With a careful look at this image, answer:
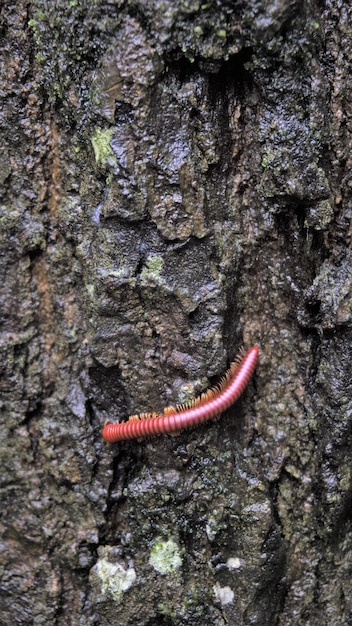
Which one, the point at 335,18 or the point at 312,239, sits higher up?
the point at 335,18

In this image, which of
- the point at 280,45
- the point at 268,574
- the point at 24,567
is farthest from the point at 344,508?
the point at 280,45

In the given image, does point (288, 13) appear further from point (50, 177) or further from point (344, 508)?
point (344, 508)

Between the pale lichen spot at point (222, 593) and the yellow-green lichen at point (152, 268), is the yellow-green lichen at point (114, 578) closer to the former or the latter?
the pale lichen spot at point (222, 593)

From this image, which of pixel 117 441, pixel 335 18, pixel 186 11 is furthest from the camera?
pixel 117 441

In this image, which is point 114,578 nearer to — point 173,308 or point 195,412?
point 195,412

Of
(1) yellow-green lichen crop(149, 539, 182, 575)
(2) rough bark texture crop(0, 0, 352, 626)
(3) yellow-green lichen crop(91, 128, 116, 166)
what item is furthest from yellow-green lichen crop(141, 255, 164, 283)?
(1) yellow-green lichen crop(149, 539, 182, 575)

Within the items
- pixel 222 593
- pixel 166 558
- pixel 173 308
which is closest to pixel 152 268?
pixel 173 308

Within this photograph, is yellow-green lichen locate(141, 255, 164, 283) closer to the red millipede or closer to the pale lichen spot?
the red millipede
